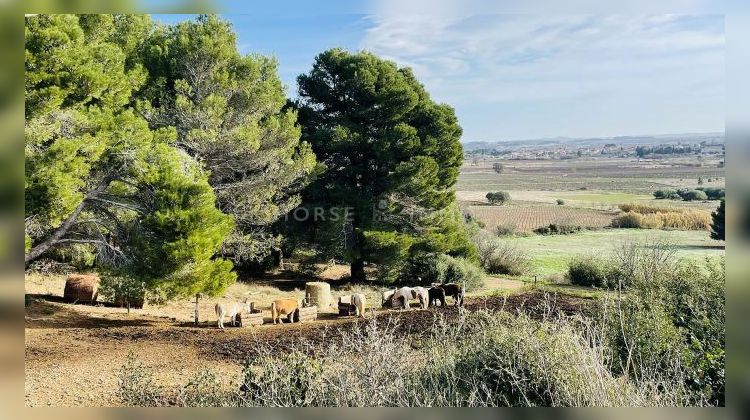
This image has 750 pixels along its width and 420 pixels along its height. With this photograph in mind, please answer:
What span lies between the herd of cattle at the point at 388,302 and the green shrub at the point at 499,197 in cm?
1450

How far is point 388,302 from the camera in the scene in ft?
38.7

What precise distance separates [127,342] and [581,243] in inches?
573

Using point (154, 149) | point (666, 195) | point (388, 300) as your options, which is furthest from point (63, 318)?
point (666, 195)

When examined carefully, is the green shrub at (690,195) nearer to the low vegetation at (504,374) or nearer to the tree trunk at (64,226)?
the low vegetation at (504,374)

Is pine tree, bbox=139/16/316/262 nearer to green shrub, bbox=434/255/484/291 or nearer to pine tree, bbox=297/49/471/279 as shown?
pine tree, bbox=297/49/471/279

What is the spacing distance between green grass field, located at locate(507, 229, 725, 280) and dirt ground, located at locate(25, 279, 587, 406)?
4292 mm

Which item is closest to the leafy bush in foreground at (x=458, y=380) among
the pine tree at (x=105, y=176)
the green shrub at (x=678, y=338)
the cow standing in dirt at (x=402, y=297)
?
the green shrub at (x=678, y=338)

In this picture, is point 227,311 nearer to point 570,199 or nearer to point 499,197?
point 570,199

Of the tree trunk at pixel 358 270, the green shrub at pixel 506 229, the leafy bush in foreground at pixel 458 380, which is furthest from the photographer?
the green shrub at pixel 506 229

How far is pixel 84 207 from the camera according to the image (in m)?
8.51

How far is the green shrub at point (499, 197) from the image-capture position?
25.9m

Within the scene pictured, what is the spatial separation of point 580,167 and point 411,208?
7.83m

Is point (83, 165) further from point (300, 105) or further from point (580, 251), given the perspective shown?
point (580, 251)
